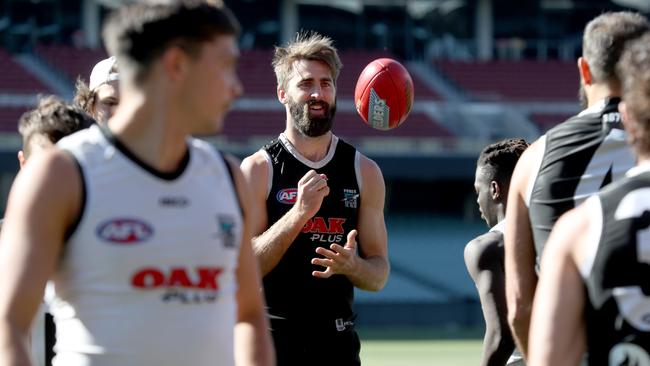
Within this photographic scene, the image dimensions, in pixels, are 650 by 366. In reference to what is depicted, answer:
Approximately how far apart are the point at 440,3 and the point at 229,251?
3239 centimetres

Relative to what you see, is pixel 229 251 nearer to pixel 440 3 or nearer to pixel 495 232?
pixel 495 232

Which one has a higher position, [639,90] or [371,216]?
[639,90]

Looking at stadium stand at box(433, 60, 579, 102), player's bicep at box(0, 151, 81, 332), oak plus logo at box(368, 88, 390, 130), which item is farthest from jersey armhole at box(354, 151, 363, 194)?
stadium stand at box(433, 60, 579, 102)

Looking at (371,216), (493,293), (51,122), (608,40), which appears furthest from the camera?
(371,216)

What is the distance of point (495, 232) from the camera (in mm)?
5613

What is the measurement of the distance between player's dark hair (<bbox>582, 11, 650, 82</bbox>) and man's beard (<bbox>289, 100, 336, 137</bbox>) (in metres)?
2.22

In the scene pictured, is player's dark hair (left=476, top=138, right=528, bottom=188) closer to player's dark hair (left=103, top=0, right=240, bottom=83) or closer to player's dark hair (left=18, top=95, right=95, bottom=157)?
player's dark hair (left=18, top=95, right=95, bottom=157)

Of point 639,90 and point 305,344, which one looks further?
point 305,344

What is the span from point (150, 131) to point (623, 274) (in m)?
1.24

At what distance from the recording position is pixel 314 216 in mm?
6195

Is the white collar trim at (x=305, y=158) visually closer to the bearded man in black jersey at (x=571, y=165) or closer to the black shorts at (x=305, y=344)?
the black shorts at (x=305, y=344)

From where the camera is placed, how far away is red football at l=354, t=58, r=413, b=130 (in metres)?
7.13

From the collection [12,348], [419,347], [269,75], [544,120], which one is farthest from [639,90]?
[269,75]

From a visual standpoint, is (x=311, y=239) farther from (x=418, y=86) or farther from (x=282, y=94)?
(x=418, y=86)
